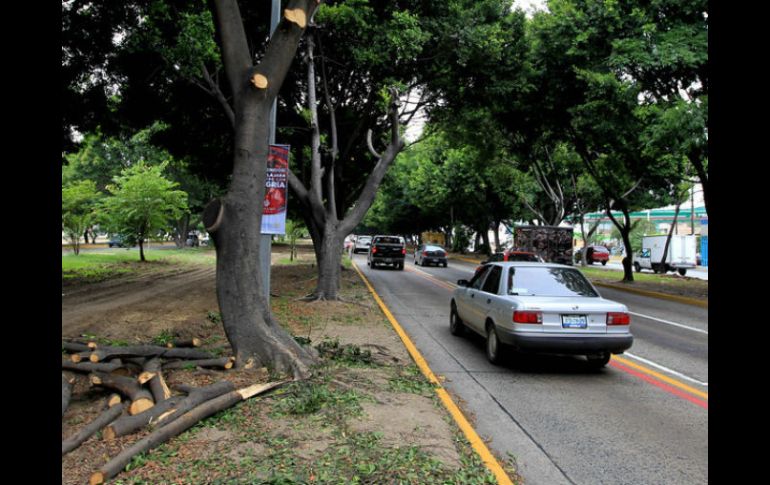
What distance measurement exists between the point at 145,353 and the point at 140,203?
23594 mm

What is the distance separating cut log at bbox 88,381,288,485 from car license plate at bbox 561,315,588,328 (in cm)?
380

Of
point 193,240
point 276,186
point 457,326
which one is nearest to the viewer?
point 276,186

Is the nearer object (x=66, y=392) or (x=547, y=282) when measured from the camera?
(x=66, y=392)

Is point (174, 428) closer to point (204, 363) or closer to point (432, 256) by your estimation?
point (204, 363)

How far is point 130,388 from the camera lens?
4.84 meters

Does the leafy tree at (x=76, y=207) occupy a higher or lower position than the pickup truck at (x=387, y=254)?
higher

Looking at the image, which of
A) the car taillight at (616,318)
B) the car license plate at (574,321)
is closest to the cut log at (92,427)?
the car license plate at (574,321)

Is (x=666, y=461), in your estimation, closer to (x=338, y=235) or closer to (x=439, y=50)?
(x=338, y=235)

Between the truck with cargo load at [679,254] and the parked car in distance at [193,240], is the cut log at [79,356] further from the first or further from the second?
the parked car in distance at [193,240]

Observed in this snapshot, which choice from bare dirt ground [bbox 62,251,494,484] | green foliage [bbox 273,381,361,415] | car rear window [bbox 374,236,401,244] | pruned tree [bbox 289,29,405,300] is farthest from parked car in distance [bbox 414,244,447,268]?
green foliage [bbox 273,381,361,415]

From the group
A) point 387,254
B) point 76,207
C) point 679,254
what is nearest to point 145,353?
point 387,254

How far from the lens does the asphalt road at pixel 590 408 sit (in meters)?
4.34

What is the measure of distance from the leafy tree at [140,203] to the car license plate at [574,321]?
80.6 feet

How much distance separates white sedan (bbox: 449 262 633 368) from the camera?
22.6 feet
